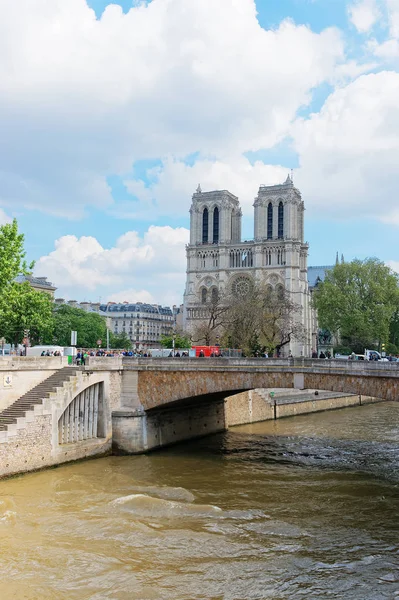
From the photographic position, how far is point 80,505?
1010 inches

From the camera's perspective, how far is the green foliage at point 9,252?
136ft

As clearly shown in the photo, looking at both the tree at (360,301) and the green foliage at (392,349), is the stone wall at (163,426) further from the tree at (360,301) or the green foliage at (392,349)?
the green foliage at (392,349)

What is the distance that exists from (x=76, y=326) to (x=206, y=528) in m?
74.9

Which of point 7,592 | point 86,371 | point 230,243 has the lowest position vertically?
point 7,592

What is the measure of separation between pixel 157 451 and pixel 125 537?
16688 millimetres

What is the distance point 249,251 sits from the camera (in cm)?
13588

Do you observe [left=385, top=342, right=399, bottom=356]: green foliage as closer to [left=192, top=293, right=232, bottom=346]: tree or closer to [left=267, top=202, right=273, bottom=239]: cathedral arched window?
[left=192, top=293, right=232, bottom=346]: tree

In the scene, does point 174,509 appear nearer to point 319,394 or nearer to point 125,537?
point 125,537

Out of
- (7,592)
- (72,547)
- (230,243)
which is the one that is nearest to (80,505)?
(72,547)

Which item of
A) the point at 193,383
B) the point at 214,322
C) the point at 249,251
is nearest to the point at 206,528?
the point at 193,383

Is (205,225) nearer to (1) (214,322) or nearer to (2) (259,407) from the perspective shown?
(1) (214,322)

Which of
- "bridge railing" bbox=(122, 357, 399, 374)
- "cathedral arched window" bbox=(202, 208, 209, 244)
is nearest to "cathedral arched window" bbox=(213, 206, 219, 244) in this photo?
"cathedral arched window" bbox=(202, 208, 209, 244)

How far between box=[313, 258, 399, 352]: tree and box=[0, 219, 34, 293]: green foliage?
47236mm

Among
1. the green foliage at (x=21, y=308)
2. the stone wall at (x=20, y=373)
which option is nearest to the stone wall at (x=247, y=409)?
the green foliage at (x=21, y=308)
